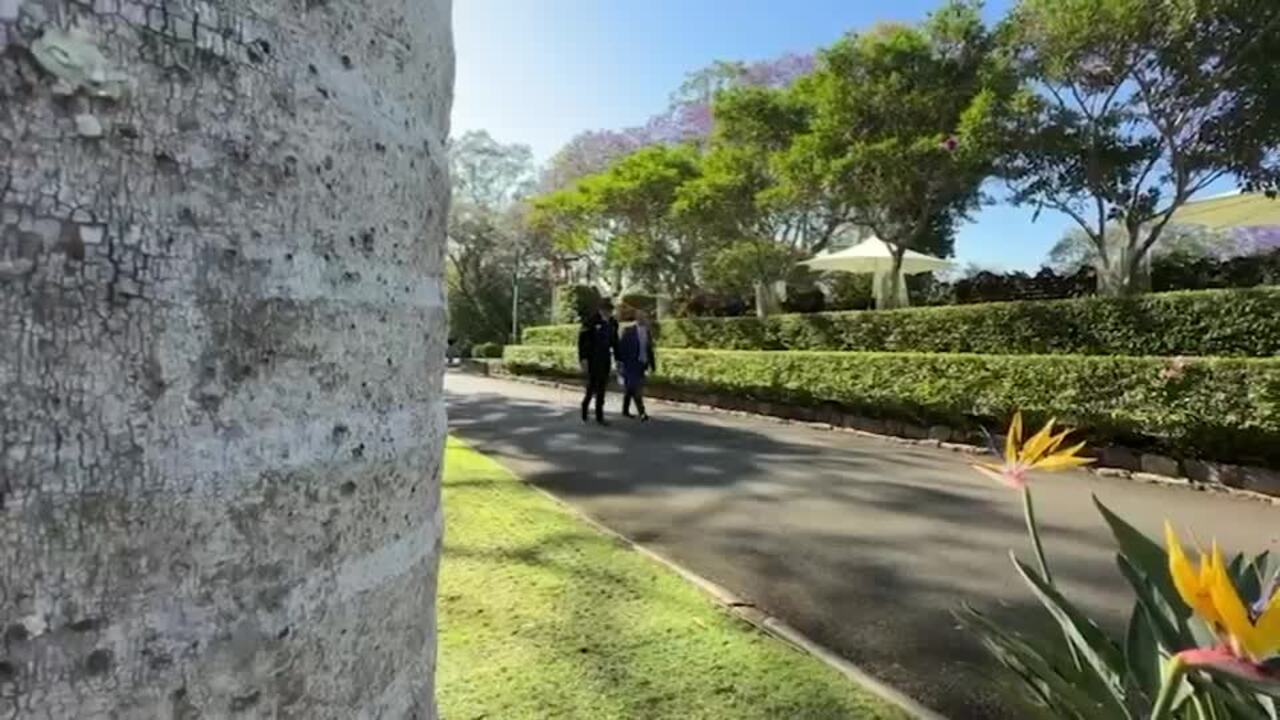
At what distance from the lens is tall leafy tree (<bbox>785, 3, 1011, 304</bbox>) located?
14430 millimetres

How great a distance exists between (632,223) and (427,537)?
22987 mm

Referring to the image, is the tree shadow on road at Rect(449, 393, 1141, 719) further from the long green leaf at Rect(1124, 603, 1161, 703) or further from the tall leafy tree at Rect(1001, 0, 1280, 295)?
the tall leafy tree at Rect(1001, 0, 1280, 295)

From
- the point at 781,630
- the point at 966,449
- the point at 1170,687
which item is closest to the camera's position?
the point at 1170,687

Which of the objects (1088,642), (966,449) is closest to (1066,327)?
(966,449)

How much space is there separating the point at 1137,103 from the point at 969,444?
6.34 meters

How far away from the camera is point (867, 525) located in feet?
21.4

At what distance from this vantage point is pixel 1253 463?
8070 millimetres

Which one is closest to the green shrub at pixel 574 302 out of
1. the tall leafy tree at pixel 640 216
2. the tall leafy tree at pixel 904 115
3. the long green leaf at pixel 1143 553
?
the tall leafy tree at pixel 640 216

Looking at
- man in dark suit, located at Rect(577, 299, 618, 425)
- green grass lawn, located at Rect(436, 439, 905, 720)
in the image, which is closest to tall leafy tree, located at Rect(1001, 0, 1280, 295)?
man in dark suit, located at Rect(577, 299, 618, 425)

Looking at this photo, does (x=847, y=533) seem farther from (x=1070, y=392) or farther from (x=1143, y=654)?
(x=1070, y=392)

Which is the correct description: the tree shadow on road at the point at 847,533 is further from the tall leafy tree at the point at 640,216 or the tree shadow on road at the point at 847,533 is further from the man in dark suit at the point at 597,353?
the tall leafy tree at the point at 640,216

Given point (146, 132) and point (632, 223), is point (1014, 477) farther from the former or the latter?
point (632, 223)

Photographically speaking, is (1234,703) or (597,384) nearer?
(1234,703)

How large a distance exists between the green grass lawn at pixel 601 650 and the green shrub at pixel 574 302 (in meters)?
25.0
